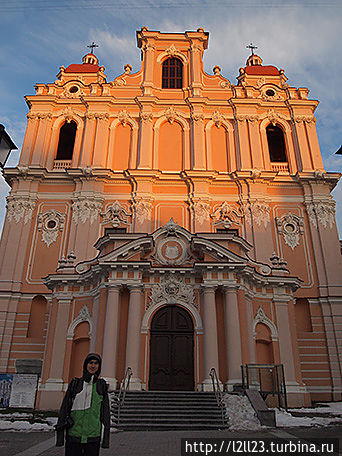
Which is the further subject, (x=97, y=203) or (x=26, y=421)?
(x=97, y=203)

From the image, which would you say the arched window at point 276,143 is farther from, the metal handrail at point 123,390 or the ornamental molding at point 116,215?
the metal handrail at point 123,390

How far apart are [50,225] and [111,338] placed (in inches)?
422

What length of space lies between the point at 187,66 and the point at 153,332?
21072mm

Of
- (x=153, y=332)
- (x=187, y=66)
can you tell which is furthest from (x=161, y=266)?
(x=187, y=66)

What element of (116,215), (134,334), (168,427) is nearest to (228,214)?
(116,215)

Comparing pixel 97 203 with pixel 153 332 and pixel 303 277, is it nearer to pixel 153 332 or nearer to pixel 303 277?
pixel 153 332

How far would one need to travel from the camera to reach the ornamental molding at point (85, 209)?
76.5 ft

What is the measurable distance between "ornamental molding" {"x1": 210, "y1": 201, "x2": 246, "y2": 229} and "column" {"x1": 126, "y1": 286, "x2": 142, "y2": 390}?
904 cm

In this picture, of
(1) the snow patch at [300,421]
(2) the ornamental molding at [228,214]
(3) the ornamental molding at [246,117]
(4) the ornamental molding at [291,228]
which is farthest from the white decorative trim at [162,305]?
(3) the ornamental molding at [246,117]

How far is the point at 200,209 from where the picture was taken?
77.4 feet

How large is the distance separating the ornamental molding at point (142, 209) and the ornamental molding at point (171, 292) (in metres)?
7.18

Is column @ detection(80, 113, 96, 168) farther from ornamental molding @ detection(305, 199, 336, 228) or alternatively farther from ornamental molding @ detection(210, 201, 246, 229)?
ornamental molding @ detection(305, 199, 336, 228)

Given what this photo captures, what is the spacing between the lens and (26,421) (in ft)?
A: 40.0

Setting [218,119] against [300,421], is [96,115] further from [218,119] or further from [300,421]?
[300,421]
